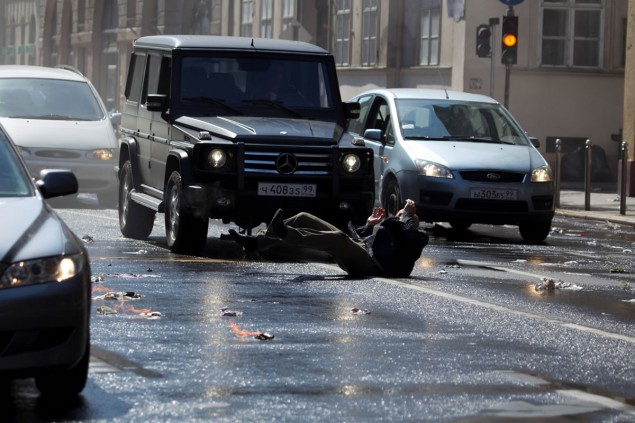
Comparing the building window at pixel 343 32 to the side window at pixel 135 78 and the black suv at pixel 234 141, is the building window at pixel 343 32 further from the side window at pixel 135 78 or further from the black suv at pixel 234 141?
the black suv at pixel 234 141

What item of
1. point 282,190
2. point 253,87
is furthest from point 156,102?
point 282,190

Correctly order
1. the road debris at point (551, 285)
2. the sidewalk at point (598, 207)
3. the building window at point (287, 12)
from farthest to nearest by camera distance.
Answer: the building window at point (287, 12), the sidewalk at point (598, 207), the road debris at point (551, 285)

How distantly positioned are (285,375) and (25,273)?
150 centimetres

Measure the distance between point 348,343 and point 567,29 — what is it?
2793cm

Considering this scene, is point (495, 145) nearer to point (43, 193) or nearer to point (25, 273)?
point (43, 193)

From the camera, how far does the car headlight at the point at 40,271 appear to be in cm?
715

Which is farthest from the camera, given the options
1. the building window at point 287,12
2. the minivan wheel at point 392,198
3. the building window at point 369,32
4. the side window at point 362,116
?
the building window at point 287,12

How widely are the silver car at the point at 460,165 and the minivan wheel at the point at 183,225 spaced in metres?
3.62

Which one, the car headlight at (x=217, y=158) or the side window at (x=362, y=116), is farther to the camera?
the side window at (x=362, y=116)

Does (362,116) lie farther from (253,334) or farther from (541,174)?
(253,334)

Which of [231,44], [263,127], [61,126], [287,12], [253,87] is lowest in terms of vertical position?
[61,126]

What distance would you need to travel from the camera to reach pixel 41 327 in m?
7.13

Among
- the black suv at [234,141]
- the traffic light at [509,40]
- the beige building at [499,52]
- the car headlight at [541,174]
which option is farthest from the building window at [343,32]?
the black suv at [234,141]

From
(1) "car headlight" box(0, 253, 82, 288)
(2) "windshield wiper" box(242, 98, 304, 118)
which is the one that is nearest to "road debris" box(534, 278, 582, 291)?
(2) "windshield wiper" box(242, 98, 304, 118)
